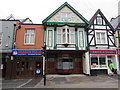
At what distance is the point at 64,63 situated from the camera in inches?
670

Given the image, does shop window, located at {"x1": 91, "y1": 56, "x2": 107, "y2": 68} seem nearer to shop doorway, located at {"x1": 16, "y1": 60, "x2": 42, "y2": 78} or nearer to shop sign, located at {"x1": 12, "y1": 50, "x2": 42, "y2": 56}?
shop doorway, located at {"x1": 16, "y1": 60, "x2": 42, "y2": 78}

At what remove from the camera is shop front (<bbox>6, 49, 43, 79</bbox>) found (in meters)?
14.5

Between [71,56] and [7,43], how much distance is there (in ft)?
29.9

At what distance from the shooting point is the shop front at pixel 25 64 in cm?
1449

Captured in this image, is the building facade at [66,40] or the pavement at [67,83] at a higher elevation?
the building facade at [66,40]

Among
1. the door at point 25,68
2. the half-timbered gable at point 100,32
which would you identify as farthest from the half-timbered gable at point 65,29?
the door at point 25,68

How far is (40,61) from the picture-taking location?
15180mm

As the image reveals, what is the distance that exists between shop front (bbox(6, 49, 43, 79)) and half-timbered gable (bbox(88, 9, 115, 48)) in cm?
789

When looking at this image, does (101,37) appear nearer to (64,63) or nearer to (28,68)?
(64,63)

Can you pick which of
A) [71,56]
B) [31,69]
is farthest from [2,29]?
[71,56]

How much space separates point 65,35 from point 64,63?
406 centimetres

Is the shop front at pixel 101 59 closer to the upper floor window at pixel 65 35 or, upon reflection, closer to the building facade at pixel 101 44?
the building facade at pixel 101 44

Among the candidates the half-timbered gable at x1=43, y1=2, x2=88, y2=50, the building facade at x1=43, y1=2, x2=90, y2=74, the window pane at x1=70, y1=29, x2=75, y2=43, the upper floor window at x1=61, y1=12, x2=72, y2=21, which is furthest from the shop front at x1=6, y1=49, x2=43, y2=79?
the upper floor window at x1=61, y1=12, x2=72, y2=21

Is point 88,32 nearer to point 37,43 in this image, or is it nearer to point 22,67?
point 37,43
